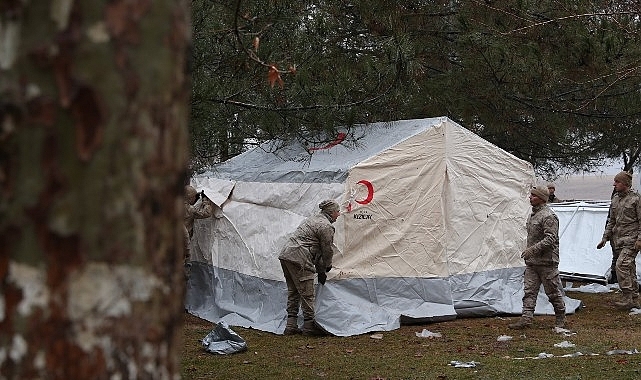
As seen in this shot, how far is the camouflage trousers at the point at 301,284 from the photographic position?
10195 millimetres

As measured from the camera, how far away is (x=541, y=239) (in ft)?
32.8

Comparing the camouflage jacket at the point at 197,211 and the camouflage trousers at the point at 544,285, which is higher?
the camouflage jacket at the point at 197,211

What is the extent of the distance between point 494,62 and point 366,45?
5.84ft

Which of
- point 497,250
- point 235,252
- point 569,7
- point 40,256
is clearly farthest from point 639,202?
point 40,256

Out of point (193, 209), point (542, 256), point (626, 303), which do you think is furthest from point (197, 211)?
point (626, 303)

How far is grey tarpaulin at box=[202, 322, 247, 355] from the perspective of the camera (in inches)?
365

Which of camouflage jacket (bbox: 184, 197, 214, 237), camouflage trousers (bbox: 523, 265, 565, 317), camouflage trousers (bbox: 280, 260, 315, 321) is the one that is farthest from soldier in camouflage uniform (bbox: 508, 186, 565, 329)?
camouflage jacket (bbox: 184, 197, 214, 237)

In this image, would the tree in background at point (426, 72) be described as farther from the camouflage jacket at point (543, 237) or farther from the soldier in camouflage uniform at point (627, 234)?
the camouflage jacket at point (543, 237)

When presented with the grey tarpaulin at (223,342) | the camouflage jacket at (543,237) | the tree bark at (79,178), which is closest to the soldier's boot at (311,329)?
the grey tarpaulin at (223,342)

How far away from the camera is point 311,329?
10.3 meters

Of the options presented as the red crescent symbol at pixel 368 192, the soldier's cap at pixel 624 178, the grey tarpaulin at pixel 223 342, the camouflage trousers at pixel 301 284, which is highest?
the soldier's cap at pixel 624 178

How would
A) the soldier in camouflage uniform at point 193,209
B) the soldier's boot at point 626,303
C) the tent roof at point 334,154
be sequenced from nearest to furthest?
the tent roof at point 334,154
the soldier's boot at point 626,303
the soldier in camouflage uniform at point 193,209

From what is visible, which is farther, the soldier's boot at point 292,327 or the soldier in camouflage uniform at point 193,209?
the soldier in camouflage uniform at point 193,209

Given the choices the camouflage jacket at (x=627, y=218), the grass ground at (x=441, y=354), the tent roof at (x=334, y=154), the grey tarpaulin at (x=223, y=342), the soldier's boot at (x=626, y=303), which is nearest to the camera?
the grass ground at (x=441, y=354)
